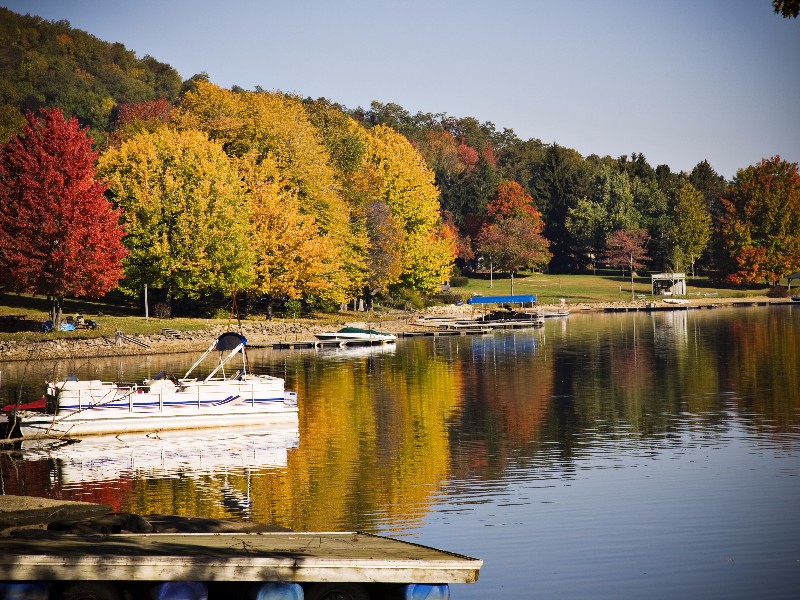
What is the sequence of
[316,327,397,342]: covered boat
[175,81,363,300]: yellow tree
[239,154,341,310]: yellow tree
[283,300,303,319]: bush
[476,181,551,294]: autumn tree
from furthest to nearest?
[476,181,551,294]: autumn tree
[283,300,303,319]: bush
[175,81,363,300]: yellow tree
[239,154,341,310]: yellow tree
[316,327,397,342]: covered boat

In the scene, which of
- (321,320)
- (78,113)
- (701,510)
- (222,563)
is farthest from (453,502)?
(78,113)

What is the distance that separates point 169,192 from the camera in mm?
92500

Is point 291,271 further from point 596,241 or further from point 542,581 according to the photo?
point 596,241

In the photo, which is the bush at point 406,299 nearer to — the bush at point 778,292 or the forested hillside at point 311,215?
the forested hillside at point 311,215

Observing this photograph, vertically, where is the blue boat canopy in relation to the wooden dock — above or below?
above

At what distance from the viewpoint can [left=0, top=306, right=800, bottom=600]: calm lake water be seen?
24.4 meters

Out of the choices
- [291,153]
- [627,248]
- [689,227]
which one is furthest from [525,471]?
[689,227]

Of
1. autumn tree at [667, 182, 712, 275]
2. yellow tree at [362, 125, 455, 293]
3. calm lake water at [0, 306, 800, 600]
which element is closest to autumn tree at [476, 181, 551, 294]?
autumn tree at [667, 182, 712, 275]

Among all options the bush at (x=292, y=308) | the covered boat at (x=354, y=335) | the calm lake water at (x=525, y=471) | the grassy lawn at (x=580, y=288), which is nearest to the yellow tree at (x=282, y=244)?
the bush at (x=292, y=308)

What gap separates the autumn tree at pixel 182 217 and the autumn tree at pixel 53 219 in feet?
21.4

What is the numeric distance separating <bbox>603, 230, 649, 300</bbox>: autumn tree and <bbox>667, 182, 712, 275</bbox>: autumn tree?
16.3 ft

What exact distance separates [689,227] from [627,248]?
10960 millimetres

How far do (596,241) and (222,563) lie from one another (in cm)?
16554

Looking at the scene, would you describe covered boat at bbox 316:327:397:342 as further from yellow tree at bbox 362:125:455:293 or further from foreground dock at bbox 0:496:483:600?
foreground dock at bbox 0:496:483:600
